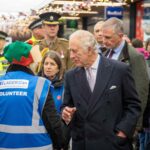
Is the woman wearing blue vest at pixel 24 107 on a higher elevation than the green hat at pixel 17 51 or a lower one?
lower

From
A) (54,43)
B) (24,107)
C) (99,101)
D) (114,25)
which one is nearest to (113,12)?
(54,43)

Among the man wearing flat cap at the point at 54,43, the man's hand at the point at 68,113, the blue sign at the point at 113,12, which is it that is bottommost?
the blue sign at the point at 113,12

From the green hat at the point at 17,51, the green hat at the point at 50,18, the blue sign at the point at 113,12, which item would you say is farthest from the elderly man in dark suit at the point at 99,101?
the blue sign at the point at 113,12

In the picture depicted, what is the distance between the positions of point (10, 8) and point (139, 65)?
220cm

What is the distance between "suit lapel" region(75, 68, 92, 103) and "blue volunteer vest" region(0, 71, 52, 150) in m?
0.43

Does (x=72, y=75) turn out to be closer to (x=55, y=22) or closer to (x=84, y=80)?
(x=84, y=80)

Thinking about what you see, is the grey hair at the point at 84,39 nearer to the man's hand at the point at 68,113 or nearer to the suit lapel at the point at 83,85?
the suit lapel at the point at 83,85

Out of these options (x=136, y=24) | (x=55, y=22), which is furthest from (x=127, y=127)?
(x=136, y=24)

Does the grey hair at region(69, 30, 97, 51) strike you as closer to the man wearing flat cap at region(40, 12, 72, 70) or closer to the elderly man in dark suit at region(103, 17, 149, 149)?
the elderly man in dark suit at region(103, 17, 149, 149)

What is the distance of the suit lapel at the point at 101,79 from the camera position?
13.8 ft

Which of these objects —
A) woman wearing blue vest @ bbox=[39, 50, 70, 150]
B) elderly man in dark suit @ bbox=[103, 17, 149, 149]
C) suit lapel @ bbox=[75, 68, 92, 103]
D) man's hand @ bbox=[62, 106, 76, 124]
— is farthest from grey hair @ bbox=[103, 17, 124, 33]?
man's hand @ bbox=[62, 106, 76, 124]

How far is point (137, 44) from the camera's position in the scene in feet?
34.0

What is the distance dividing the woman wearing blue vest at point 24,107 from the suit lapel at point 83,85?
37cm

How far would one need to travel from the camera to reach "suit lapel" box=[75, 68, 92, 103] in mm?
4281
